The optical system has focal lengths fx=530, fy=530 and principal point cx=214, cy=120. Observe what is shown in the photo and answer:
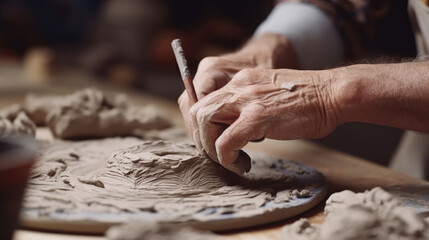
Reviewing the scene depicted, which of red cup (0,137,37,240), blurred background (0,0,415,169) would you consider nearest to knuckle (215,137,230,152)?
red cup (0,137,37,240)

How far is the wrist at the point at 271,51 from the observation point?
5.80 ft

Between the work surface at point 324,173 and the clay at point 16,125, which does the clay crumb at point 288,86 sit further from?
the clay at point 16,125

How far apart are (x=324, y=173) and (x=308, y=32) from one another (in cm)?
71

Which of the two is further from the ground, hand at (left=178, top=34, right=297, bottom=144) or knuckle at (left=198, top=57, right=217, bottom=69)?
knuckle at (left=198, top=57, right=217, bottom=69)

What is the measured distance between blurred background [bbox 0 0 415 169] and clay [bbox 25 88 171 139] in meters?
1.13

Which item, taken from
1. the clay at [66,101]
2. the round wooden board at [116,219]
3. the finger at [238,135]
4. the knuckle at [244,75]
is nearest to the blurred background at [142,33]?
the clay at [66,101]

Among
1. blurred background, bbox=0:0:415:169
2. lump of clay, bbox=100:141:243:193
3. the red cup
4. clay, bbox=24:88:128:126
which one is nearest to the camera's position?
the red cup

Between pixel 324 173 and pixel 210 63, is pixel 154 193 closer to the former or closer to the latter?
pixel 210 63

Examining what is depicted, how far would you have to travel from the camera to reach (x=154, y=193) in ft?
3.79

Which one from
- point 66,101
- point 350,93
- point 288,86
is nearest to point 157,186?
point 288,86

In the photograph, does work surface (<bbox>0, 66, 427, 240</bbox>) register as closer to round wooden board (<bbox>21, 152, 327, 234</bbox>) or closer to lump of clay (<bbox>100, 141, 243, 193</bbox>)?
round wooden board (<bbox>21, 152, 327, 234</bbox>)

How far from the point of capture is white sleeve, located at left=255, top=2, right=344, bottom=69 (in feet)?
6.59

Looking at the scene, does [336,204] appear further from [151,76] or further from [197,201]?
[151,76]

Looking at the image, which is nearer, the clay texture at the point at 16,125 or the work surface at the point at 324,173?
the work surface at the point at 324,173
